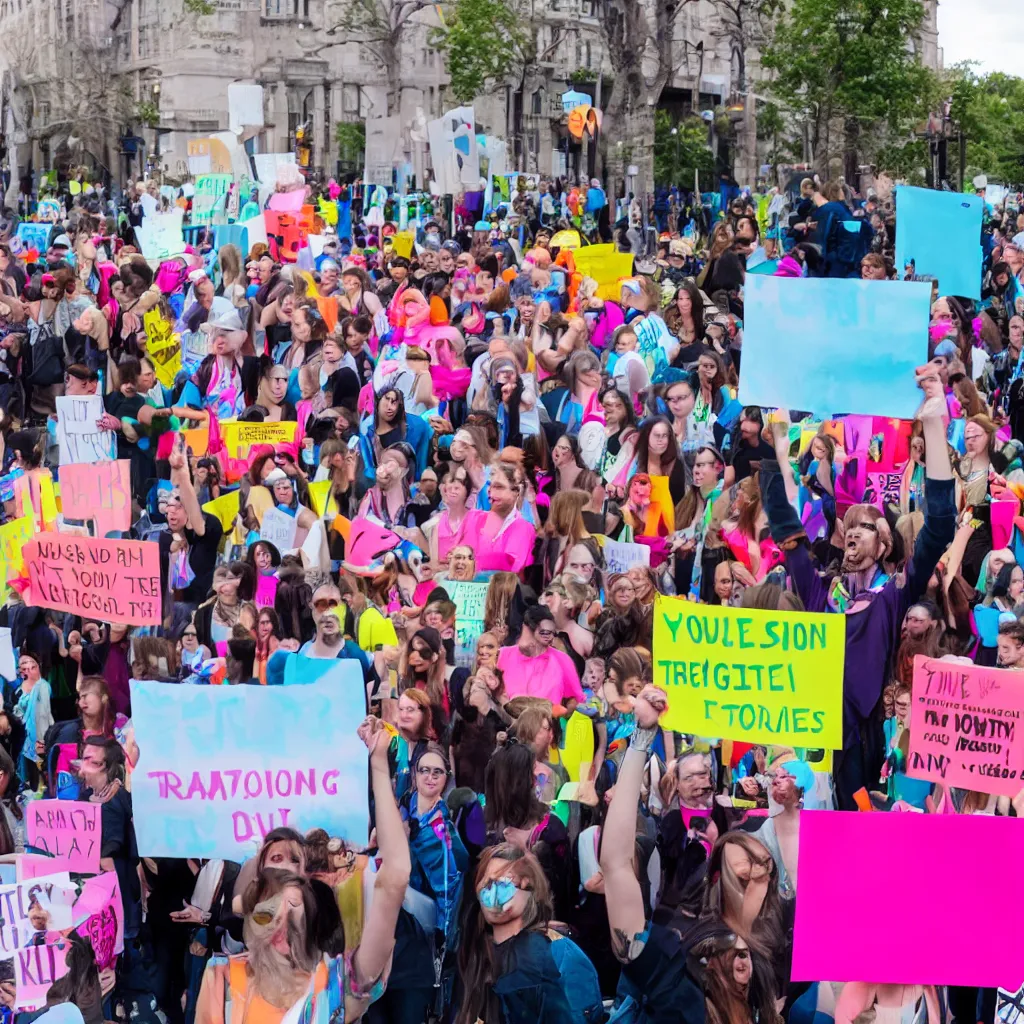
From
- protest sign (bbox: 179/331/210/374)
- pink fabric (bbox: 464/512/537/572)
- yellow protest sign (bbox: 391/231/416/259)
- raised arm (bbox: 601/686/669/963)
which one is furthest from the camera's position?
yellow protest sign (bbox: 391/231/416/259)

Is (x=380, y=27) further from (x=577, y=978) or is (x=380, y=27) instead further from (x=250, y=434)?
(x=577, y=978)

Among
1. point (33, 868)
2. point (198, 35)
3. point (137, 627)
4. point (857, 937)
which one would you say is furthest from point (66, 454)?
point (198, 35)

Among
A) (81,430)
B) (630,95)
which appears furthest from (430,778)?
(630,95)

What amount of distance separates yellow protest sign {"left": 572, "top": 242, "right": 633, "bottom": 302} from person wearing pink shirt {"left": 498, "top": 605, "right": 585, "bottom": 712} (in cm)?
638

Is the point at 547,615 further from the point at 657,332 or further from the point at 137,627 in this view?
the point at 657,332

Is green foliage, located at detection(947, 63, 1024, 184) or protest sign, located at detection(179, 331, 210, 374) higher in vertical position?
green foliage, located at detection(947, 63, 1024, 184)

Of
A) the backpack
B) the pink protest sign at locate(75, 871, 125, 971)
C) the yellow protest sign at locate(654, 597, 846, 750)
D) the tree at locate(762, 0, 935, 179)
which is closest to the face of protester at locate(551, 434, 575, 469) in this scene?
the yellow protest sign at locate(654, 597, 846, 750)

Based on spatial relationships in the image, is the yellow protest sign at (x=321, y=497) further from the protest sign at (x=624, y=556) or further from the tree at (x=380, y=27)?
the tree at (x=380, y=27)

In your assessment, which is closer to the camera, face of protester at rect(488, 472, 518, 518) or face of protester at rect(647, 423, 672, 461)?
face of protester at rect(488, 472, 518, 518)

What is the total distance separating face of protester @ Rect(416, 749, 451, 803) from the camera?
18.3 ft

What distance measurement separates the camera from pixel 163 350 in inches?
470

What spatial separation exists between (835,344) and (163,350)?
573 centimetres

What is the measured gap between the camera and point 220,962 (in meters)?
4.88

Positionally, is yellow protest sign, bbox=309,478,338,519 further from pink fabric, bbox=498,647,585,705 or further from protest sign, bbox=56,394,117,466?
pink fabric, bbox=498,647,585,705
